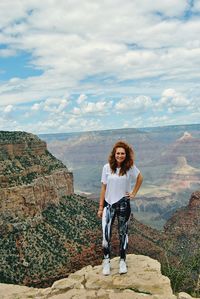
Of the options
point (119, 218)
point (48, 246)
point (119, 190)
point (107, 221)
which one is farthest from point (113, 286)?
point (48, 246)

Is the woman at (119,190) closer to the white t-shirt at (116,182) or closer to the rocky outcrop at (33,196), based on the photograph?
the white t-shirt at (116,182)

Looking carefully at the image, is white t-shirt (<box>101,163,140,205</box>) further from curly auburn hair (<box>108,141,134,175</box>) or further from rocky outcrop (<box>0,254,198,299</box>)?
rocky outcrop (<box>0,254,198,299</box>)

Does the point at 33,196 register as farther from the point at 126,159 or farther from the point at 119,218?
the point at 126,159

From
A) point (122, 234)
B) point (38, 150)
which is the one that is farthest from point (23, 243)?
point (122, 234)

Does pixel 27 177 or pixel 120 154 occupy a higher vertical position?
pixel 120 154

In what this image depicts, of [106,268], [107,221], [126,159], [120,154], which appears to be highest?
[120,154]

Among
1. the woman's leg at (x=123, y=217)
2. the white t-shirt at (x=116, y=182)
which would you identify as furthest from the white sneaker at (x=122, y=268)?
the white t-shirt at (x=116, y=182)

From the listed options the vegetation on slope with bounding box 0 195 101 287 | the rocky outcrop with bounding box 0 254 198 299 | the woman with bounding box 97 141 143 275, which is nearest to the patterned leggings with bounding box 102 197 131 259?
the woman with bounding box 97 141 143 275

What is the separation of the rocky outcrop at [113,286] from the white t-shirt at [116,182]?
2514mm

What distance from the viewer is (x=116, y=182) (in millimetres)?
12578

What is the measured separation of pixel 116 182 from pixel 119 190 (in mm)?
290

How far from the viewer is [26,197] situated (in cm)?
5662

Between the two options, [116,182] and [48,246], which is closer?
[116,182]

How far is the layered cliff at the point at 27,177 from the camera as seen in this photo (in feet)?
182
